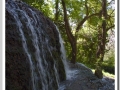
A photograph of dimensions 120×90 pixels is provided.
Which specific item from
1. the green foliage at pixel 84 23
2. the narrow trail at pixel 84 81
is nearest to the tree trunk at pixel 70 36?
the green foliage at pixel 84 23

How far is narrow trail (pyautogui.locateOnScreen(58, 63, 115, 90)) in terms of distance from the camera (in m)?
2.26

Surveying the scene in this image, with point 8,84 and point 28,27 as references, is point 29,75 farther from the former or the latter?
point 28,27

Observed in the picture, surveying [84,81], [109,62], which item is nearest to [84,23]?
[109,62]

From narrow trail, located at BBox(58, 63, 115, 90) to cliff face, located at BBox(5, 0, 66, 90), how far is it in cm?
11

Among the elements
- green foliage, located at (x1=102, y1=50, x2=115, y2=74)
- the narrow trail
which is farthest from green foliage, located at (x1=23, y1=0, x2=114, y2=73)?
the narrow trail

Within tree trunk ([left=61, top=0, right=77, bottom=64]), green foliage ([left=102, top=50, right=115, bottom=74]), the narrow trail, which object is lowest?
the narrow trail

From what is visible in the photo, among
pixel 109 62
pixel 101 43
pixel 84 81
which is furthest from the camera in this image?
pixel 84 81

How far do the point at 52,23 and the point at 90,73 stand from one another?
61 centimetres

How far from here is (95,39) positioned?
2.36 metres

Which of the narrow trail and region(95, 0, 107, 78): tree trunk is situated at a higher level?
region(95, 0, 107, 78): tree trunk

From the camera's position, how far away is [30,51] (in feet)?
7.17

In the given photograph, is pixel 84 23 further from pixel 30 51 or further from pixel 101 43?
pixel 30 51

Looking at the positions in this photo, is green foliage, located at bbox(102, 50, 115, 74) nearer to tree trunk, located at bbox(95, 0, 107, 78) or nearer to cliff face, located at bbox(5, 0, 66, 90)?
tree trunk, located at bbox(95, 0, 107, 78)

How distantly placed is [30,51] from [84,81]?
1.98 ft
